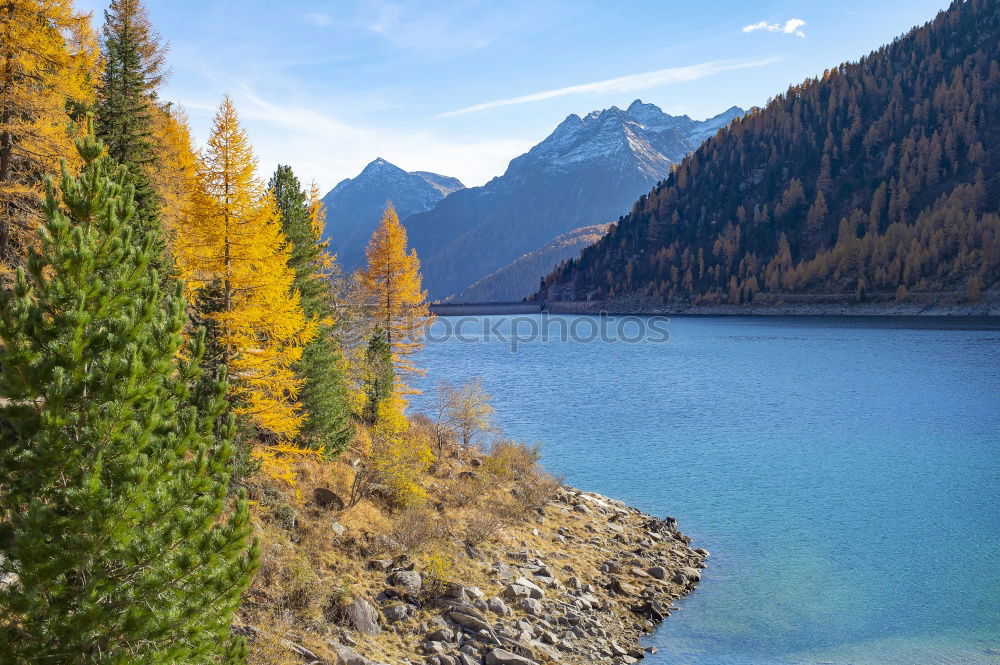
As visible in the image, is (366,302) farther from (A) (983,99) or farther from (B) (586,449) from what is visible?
(A) (983,99)

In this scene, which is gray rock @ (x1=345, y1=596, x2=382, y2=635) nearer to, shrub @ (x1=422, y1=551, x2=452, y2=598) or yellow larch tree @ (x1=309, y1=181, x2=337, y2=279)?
shrub @ (x1=422, y1=551, x2=452, y2=598)

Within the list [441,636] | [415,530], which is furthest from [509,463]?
[441,636]

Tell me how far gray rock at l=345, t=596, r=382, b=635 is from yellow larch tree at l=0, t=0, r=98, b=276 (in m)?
12.4

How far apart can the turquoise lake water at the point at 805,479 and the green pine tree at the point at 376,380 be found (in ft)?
36.4

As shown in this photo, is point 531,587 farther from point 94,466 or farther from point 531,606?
point 94,466

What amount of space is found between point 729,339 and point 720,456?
72362mm

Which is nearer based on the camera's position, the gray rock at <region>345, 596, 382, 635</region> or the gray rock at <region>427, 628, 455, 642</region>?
the gray rock at <region>345, 596, 382, 635</region>

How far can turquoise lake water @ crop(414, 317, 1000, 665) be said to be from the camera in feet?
62.1

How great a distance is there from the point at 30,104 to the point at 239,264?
6.93 meters

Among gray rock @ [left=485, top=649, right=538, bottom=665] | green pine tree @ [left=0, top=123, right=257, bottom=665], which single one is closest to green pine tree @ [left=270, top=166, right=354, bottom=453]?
gray rock @ [left=485, top=649, right=538, bottom=665]

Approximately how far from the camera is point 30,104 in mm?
17406

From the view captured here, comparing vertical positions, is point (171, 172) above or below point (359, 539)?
above

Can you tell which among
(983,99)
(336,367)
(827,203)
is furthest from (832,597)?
(983,99)

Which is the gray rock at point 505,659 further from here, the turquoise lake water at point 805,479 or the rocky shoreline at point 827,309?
the rocky shoreline at point 827,309
